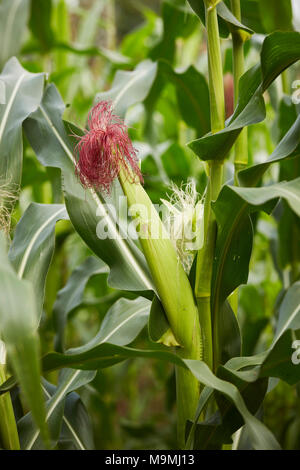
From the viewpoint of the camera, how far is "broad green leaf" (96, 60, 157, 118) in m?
0.83

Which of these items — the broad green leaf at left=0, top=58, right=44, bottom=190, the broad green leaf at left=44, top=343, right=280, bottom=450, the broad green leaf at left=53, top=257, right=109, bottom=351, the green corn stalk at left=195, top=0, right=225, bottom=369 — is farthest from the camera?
the broad green leaf at left=53, top=257, right=109, bottom=351

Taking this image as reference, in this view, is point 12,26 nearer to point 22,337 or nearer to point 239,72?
point 239,72

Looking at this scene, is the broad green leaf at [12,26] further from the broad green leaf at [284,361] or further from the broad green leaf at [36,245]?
the broad green leaf at [284,361]

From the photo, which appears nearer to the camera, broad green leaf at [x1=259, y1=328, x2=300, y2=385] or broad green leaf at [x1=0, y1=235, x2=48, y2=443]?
broad green leaf at [x1=0, y1=235, x2=48, y2=443]

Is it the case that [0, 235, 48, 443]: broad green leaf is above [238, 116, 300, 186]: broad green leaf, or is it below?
below

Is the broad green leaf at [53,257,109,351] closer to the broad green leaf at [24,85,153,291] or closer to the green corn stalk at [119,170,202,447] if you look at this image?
the broad green leaf at [24,85,153,291]

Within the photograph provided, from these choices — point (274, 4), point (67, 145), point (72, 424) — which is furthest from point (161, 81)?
point (72, 424)

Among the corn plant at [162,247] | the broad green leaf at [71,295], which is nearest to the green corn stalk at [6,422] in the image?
the corn plant at [162,247]

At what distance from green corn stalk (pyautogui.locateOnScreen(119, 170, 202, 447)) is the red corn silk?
2 cm

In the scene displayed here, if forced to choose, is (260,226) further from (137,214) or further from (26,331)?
(26,331)

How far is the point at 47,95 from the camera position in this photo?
2.77 ft

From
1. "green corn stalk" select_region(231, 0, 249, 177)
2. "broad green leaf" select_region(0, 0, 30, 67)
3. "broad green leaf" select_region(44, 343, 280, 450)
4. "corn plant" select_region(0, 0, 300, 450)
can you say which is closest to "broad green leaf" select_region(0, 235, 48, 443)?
"corn plant" select_region(0, 0, 300, 450)

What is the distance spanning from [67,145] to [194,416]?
447mm

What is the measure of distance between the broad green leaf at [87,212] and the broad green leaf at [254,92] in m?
0.18
